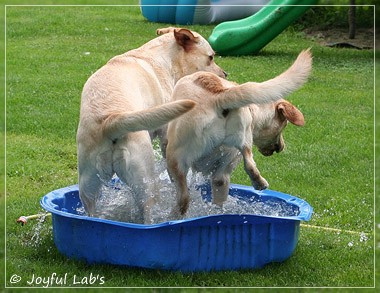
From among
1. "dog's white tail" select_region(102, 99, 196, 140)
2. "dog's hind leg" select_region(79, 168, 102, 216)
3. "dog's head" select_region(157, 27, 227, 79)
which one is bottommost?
"dog's hind leg" select_region(79, 168, 102, 216)

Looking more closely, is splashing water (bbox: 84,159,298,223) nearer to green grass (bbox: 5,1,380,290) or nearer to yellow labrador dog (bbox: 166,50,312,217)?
yellow labrador dog (bbox: 166,50,312,217)

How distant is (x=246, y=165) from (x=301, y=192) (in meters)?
2.16

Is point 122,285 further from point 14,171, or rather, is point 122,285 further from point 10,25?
point 10,25

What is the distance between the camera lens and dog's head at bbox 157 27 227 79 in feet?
17.9

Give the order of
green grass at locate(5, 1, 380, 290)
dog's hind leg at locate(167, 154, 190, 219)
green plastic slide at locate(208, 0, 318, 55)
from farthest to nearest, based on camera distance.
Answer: green plastic slide at locate(208, 0, 318, 55) < green grass at locate(5, 1, 380, 290) < dog's hind leg at locate(167, 154, 190, 219)

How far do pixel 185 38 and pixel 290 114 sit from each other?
942 millimetres

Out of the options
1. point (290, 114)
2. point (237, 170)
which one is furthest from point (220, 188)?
point (237, 170)

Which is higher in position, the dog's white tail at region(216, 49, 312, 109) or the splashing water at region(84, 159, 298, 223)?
the dog's white tail at region(216, 49, 312, 109)

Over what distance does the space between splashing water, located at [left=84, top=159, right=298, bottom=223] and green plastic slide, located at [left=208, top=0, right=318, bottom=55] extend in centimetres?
710

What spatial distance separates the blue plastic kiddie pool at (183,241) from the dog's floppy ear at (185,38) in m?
1.47

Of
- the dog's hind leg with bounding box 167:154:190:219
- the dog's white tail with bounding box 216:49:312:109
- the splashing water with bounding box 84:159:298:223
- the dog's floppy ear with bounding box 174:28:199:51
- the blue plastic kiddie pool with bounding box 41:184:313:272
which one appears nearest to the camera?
the dog's white tail with bounding box 216:49:312:109

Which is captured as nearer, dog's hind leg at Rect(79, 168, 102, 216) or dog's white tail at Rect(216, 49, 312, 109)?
dog's white tail at Rect(216, 49, 312, 109)

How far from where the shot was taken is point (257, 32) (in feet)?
42.0

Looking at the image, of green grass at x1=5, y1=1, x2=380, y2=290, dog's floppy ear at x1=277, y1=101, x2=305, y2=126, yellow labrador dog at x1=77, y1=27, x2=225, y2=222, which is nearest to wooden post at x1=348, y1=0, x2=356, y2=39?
green grass at x1=5, y1=1, x2=380, y2=290
